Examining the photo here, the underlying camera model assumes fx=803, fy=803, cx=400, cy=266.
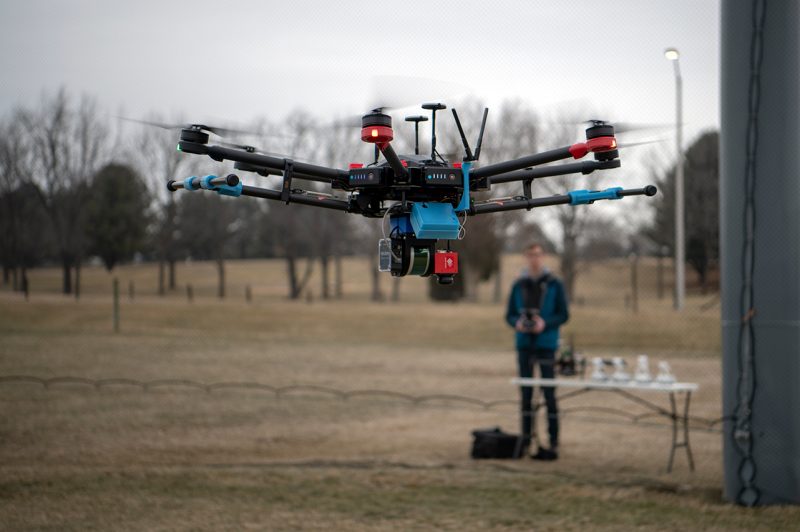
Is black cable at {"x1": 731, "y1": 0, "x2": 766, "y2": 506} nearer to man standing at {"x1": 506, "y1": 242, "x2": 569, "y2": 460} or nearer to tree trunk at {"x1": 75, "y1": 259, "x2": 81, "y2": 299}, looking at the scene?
man standing at {"x1": 506, "y1": 242, "x2": 569, "y2": 460}

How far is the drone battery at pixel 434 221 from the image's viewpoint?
3664mm

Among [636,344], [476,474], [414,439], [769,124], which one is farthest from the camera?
[636,344]

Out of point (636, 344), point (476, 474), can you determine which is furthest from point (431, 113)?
point (636, 344)

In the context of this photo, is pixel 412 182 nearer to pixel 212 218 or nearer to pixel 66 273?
pixel 66 273

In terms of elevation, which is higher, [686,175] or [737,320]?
[686,175]

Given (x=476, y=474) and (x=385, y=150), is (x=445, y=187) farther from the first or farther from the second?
(x=476, y=474)

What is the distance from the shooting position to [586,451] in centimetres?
913

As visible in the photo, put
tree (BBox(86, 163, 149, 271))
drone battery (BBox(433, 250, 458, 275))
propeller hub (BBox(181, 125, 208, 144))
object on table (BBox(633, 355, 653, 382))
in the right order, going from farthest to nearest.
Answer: tree (BBox(86, 163, 149, 271)) < object on table (BBox(633, 355, 653, 382)) < drone battery (BBox(433, 250, 458, 275)) < propeller hub (BBox(181, 125, 208, 144))

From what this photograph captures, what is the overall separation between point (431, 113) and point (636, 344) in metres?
19.7

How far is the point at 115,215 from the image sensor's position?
44.4 feet

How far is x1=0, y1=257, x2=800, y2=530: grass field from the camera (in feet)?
21.5

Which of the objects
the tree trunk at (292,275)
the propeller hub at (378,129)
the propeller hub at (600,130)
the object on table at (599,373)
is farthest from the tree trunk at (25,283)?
the tree trunk at (292,275)

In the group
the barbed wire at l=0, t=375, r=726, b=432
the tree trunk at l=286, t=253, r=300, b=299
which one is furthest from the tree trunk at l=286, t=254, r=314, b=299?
the barbed wire at l=0, t=375, r=726, b=432

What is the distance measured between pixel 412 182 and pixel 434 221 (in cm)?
21
